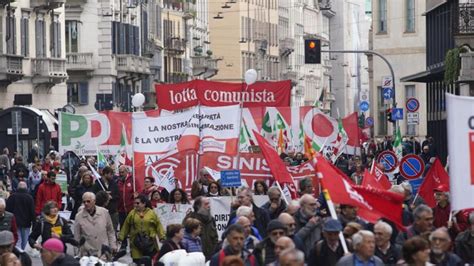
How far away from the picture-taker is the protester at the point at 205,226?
72.0 feet

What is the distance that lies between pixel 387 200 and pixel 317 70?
15513 cm

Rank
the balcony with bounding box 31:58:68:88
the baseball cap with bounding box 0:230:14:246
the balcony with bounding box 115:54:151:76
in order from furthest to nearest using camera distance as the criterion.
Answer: the balcony with bounding box 115:54:151:76 < the balcony with bounding box 31:58:68:88 < the baseball cap with bounding box 0:230:14:246

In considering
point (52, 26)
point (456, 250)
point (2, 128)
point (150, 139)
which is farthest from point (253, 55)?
point (456, 250)

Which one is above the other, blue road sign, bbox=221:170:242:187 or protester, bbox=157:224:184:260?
blue road sign, bbox=221:170:242:187

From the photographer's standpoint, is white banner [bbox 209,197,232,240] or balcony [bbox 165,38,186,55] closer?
white banner [bbox 209,197,232,240]

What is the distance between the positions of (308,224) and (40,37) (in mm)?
52375

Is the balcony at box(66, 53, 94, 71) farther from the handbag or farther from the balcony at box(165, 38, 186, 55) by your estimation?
the handbag

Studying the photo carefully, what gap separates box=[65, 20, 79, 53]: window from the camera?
269 ft

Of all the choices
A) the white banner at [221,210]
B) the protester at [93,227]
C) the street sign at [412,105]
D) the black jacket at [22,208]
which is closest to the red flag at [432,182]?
the white banner at [221,210]

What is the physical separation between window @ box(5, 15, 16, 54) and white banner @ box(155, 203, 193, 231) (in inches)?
1603

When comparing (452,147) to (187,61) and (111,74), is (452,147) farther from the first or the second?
(187,61)

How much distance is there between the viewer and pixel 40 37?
2768 inches

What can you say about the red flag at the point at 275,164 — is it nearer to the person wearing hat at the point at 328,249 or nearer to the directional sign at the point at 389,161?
the person wearing hat at the point at 328,249

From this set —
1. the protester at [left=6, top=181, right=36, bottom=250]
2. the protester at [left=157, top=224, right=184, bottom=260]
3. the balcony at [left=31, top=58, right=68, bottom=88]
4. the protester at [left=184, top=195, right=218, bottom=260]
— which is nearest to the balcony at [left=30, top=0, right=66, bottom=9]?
the balcony at [left=31, top=58, right=68, bottom=88]
